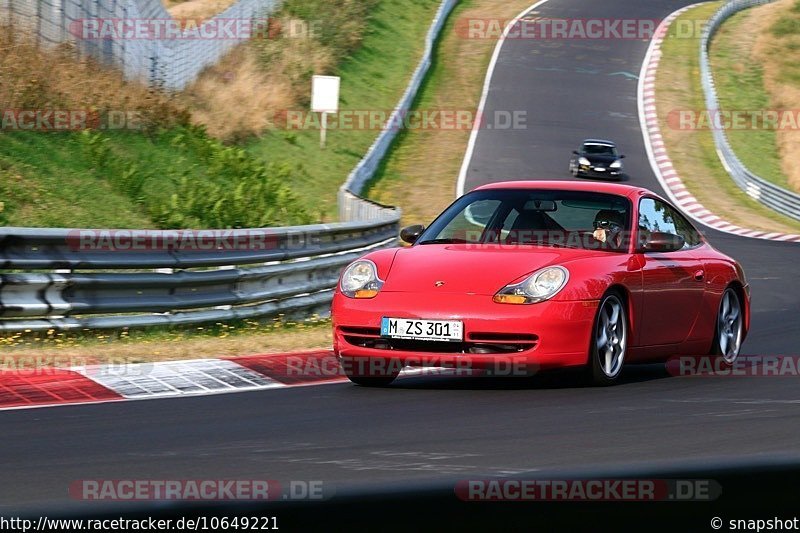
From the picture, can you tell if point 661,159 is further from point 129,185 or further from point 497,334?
point 497,334

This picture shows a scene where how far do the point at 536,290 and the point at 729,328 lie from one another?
2.74m

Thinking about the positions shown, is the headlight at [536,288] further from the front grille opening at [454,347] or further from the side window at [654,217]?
the side window at [654,217]

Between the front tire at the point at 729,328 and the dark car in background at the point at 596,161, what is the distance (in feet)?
73.7

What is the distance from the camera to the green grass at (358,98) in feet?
97.3

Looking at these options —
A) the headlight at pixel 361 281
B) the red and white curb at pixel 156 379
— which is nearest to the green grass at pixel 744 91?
the red and white curb at pixel 156 379

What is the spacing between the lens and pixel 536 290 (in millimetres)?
8039

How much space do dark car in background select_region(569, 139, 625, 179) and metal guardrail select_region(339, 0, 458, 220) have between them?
483 centimetres

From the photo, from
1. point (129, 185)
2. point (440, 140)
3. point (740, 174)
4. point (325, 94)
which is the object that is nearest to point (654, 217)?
point (129, 185)

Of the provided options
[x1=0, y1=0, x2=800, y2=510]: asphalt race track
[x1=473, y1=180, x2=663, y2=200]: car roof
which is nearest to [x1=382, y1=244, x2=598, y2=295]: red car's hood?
[x1=0, y1=0, x2=800, y2=510]: asphalt race track

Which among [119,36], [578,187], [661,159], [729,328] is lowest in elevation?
[661,159]

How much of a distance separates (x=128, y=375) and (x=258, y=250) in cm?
375

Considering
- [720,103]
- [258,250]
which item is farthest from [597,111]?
[258,250]

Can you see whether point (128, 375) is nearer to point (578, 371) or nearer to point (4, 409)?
point (4, 409)

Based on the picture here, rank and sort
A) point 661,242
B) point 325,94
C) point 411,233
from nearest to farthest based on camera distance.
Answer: point 661,242 → point 411,233 → point 325,94
